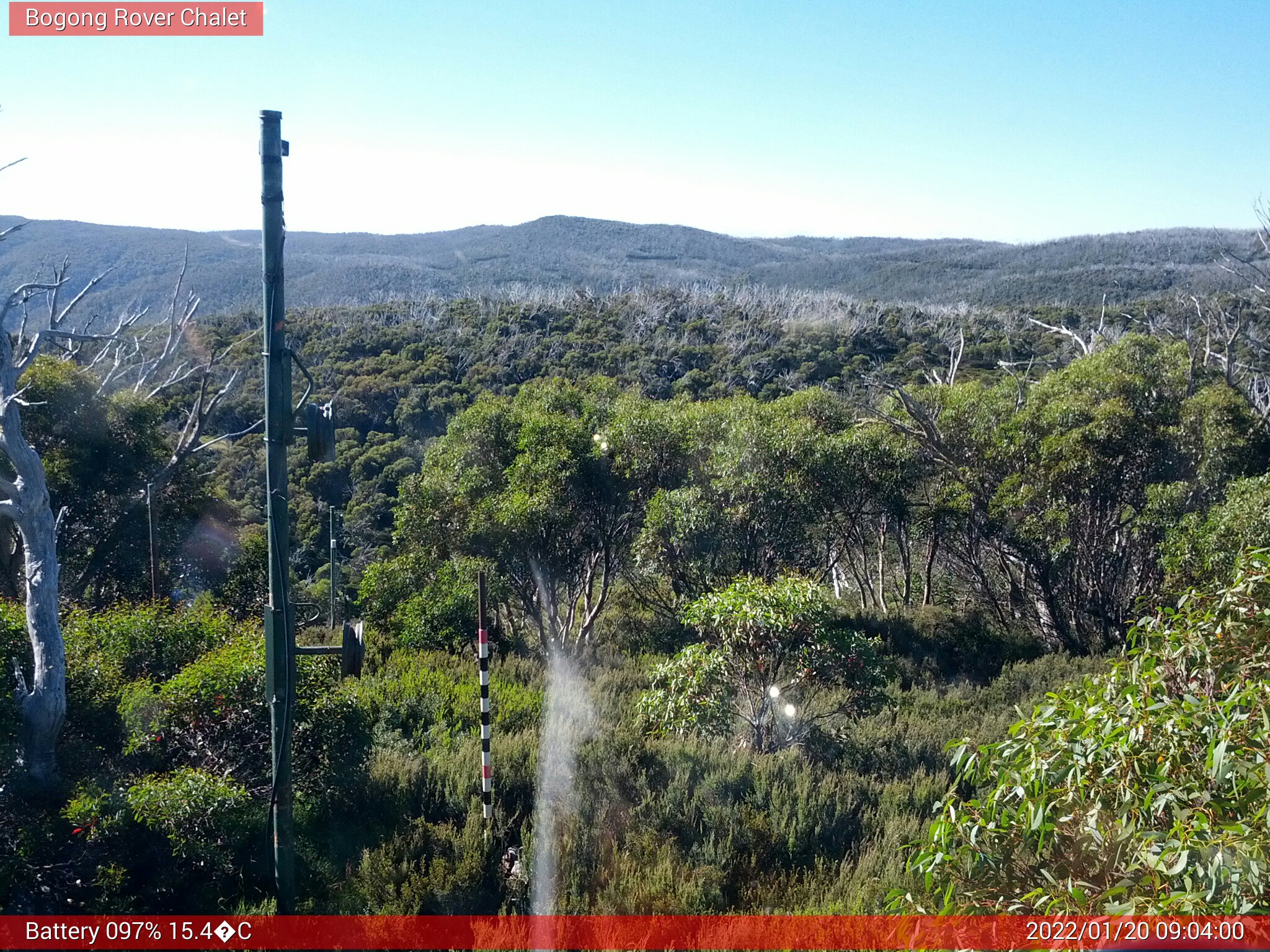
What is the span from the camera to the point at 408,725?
7.39 meters

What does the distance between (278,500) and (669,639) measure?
26.7ft

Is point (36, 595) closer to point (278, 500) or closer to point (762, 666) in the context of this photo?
point (278, 500)

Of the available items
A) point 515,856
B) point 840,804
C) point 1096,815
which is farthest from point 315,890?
point 1096,815

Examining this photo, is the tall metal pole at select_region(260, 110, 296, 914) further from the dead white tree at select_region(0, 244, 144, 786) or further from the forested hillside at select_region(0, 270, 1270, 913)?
the dead white tree at select_region(0, 244, 144, 786)

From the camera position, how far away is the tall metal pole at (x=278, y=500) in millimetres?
4277

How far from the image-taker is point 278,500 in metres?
4.45

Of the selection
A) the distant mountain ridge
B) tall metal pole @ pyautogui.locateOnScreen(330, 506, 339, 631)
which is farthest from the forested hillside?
the distant mountain ridge

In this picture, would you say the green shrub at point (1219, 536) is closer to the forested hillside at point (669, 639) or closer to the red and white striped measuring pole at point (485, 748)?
the forested hillside at point (669, 639)

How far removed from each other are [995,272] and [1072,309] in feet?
78.3

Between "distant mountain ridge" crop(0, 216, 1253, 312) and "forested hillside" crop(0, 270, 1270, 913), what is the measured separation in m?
26.7

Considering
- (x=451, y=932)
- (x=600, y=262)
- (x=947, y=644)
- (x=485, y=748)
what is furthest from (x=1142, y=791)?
(x=600, y=262)

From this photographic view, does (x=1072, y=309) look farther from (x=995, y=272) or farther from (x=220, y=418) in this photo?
(x=220, y=418)

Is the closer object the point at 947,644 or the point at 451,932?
the point at 451,932

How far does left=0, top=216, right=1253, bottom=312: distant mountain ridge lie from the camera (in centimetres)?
4491
